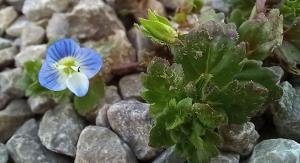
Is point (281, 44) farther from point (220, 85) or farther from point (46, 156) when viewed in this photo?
point (46, 156)

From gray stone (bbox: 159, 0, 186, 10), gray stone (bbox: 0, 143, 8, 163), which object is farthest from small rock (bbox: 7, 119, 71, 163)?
gray stone (bbox: 159, 0, 186, 10)

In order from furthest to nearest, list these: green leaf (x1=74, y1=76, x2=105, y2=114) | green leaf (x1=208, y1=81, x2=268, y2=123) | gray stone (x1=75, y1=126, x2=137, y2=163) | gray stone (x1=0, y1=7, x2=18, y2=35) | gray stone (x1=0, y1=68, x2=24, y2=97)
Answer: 1. gray stone (x1=0, y1=7, x2=18, y2=35)
2. gray stone (x1=0, y1=68, x2=24, y2=97)
3. green leaf (x1=74, y1=76, x2=105, y2=114)
4. gray stone (x1=75, y1=126, x2=137, y2=163)
5. green leaf (x1=208, y1=81, x2=268, y2=123)

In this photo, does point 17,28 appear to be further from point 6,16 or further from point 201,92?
point 201,92

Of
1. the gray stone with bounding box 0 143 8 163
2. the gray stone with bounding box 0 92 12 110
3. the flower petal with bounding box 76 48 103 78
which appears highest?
the flower petal with bounding box 76 48 103 78

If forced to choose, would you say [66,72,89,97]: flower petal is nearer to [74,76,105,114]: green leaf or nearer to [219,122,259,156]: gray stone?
[74,76,105,114]: green leaf

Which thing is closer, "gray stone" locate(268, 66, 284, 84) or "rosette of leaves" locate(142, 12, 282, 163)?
"rosette of leaves" locate(142, 12, 282, 163)

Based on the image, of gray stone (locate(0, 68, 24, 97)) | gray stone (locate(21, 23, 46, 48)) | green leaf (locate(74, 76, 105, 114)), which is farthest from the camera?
gray stone (locate(21, 23, 46, 48))

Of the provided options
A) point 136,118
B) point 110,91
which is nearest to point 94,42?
point 110,91
